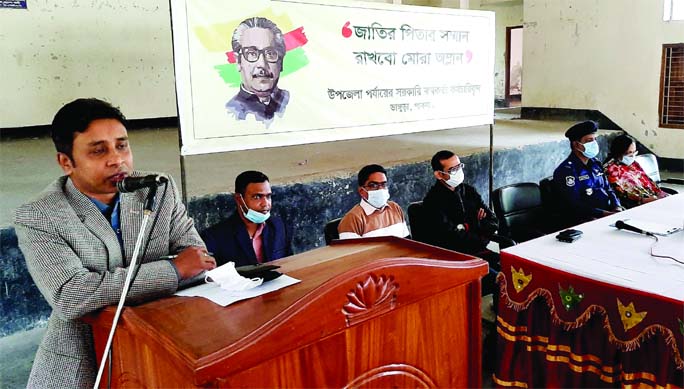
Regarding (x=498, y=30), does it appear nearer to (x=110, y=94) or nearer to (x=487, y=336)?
(x=110, y=94)

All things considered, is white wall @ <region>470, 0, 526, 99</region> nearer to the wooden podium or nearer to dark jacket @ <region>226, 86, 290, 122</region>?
dark jacket @ <region>226, 86, 290, 122</region>

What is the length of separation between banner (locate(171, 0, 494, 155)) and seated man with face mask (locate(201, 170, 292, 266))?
0.21 metres

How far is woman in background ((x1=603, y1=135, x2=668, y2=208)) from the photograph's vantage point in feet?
13.3

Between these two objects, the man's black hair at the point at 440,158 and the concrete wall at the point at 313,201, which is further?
the man's black hair at the point at 440,158

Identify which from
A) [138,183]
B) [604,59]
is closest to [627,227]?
[138,183]

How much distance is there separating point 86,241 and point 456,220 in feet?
7.71

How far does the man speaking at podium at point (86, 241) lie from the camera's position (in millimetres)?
1127

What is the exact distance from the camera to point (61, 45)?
19.6 feet

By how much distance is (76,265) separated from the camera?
1148 mm

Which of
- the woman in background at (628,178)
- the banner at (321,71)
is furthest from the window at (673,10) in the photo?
the banner at (321,71)

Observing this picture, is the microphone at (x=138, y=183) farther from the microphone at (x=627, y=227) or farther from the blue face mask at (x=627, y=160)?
the blue face mask at (x=627, y=160)

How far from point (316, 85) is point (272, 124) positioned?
0.34m

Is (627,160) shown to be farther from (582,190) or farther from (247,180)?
(247,180)

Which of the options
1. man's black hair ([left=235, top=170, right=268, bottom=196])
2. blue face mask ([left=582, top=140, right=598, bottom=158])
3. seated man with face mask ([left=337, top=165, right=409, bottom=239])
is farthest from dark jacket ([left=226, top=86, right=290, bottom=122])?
blue face mask ([left=582, top=140, right=598, bottom=158])
